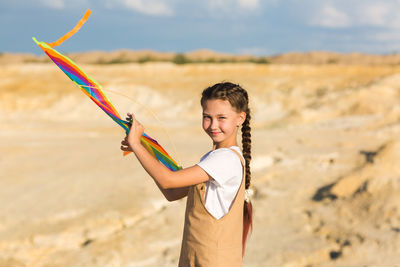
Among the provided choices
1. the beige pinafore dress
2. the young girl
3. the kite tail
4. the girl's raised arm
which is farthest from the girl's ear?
Answer: the kite tail

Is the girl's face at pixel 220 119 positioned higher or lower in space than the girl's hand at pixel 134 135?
higher

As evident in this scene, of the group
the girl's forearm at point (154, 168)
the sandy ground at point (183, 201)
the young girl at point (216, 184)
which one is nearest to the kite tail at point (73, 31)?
the sandy ground at point (183, 201)

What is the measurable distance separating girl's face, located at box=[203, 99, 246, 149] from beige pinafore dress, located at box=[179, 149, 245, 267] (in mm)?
96

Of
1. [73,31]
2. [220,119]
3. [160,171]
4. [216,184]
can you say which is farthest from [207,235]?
[73,31]

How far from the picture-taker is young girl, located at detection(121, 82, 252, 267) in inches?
65.1

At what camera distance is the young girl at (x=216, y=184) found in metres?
1.65

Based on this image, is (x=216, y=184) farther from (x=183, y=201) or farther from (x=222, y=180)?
(x=183, y=201)

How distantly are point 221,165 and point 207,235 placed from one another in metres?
0.28

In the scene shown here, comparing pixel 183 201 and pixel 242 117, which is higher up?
pixel 183 201

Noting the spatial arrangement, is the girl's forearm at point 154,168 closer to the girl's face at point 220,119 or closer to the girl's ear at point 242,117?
the girl's face at point 220,119

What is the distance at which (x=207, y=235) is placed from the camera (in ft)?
5.64

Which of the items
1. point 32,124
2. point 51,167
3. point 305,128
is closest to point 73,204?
point 51,167

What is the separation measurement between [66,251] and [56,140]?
7982mm

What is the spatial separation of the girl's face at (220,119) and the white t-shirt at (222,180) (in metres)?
0.08
